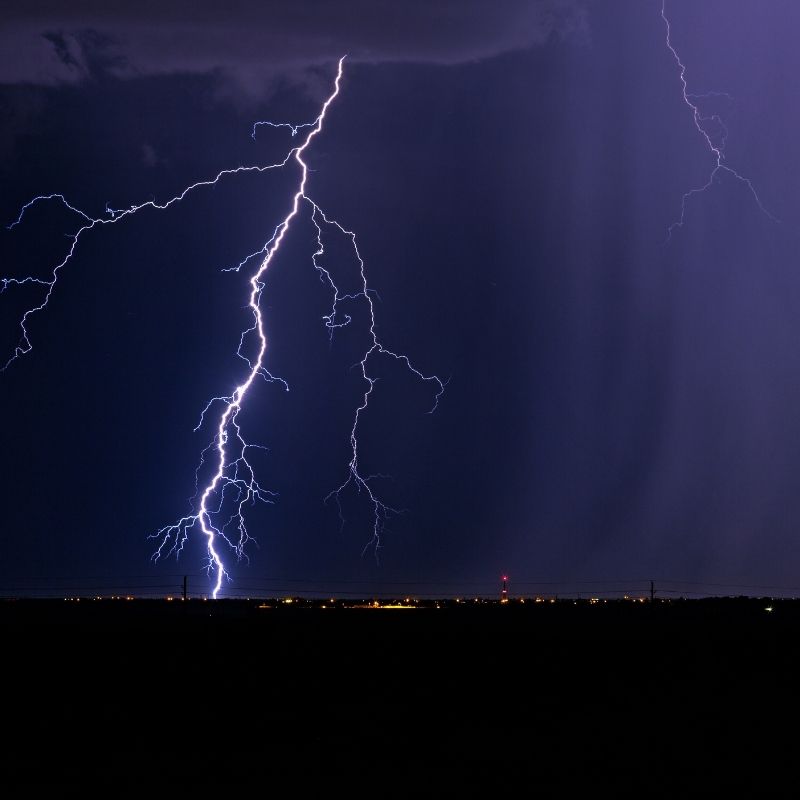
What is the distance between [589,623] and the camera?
47.2 feet

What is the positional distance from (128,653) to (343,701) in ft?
12.1

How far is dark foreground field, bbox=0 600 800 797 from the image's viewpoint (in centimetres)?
505

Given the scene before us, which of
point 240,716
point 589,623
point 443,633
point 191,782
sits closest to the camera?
point 191,782

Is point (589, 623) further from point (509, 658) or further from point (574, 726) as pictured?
point (574, 726)

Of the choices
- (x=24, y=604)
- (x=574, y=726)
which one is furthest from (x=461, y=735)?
(x=24, y=604)

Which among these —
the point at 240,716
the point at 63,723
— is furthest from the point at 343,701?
the point at 63,723

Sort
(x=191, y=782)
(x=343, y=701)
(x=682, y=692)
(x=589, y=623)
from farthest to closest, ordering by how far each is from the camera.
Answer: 1. (x=589, y=623)
2. (x=682, y=692)
3. (x=343, y=701)
4. (x=191, y=782)

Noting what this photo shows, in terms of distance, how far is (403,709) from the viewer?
6.78 m

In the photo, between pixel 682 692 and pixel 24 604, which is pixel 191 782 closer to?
A: pixel 682 692

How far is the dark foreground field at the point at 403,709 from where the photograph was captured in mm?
5047

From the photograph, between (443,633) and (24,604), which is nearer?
(443,633)

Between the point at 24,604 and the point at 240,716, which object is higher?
the point at 24,604

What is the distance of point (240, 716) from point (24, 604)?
50.0 feet

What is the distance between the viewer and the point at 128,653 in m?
9.93
